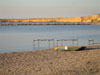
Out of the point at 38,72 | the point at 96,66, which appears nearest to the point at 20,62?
the point at 38,72

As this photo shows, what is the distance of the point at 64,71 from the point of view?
12.0 metres

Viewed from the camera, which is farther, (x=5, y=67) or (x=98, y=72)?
(x=5, y=67)

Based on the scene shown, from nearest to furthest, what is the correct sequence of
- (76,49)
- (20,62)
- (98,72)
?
(98,72) < (20,62) < (76,49)

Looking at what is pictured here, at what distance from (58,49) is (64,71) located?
8.73 meters

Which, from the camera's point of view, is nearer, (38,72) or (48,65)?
(38,72)

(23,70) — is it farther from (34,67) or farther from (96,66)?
(96,66)

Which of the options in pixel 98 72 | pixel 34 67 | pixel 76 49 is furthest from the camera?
pixel 76 49

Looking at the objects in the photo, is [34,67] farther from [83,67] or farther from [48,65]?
[83,67]

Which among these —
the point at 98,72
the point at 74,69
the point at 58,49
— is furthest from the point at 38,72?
the point at 58,49

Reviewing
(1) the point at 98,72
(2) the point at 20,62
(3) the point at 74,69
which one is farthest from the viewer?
(2) the point at 20,62

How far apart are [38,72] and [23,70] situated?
0.89 metres

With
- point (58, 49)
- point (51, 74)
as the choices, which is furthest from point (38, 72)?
point (58, 49)

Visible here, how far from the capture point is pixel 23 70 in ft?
41.2

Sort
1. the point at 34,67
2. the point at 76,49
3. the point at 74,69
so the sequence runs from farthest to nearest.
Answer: the point at 76,49, the point at 34,67, the point at 74,69
